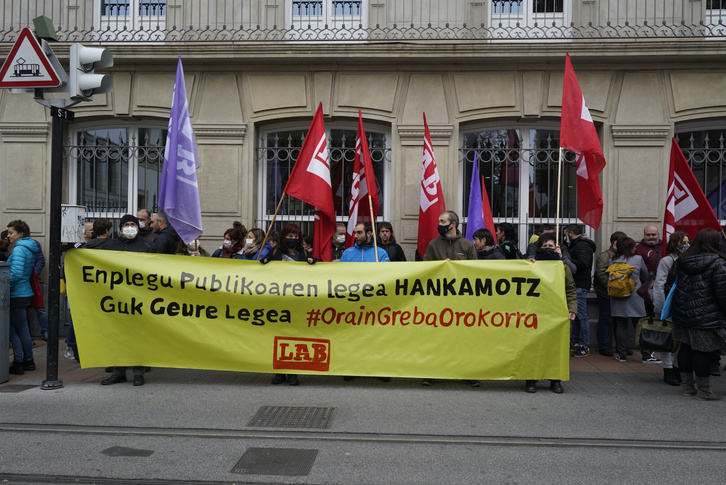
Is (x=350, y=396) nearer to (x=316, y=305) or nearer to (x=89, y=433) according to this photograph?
(x=316, y=305)

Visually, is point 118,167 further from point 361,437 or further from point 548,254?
point 361,437

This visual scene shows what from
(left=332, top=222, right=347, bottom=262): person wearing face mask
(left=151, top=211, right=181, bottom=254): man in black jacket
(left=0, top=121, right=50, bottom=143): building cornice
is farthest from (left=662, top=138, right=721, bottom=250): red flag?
(left=0, top=121, right=50, bottom=143): building cornice

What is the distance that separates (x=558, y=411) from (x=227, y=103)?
23.5ft

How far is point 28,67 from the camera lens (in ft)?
20.9

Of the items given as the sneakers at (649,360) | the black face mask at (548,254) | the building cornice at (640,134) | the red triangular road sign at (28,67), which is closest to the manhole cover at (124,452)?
the red triangular road sign at (28,67)

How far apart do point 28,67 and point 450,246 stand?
477 cm

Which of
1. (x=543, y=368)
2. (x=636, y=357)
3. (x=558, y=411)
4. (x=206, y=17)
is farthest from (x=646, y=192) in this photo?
(x=206, y=17)

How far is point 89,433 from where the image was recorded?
5199 mm

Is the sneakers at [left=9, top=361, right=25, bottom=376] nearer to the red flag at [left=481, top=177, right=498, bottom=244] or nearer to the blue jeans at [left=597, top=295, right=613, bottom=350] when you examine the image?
the red flag at [left=481, top=177, right=498, bottom=244]

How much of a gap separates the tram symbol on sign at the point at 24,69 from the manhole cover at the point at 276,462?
4243 millimetres

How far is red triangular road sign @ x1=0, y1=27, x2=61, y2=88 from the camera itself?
6352mm

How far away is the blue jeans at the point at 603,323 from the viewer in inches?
364

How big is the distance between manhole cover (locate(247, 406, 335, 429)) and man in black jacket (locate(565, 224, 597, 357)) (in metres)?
4.61

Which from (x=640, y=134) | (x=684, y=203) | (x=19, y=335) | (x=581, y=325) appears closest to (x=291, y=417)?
(x=19, y=335)
